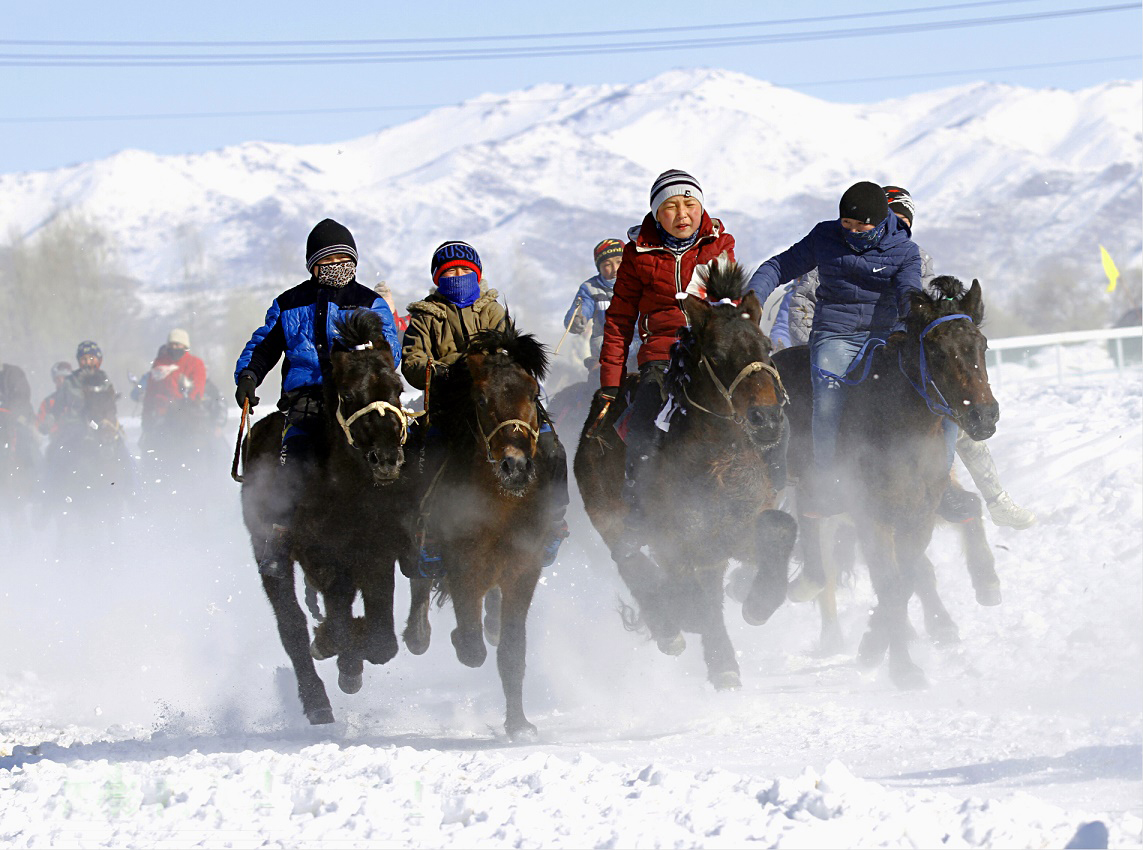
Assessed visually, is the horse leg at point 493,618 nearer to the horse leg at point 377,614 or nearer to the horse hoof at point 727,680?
the horse leg at point 377,614

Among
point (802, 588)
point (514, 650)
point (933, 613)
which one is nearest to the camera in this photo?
point (514, 650)

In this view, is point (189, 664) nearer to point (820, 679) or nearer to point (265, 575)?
point (265, 575)

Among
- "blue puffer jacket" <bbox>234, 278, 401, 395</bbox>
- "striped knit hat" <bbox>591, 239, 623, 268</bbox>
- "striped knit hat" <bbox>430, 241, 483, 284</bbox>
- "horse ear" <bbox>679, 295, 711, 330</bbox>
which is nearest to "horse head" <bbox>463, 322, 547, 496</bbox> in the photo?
"blue puffer jacket" <bbox>234, 278, 401, 395</bbox>

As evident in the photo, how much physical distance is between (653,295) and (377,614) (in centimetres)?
248

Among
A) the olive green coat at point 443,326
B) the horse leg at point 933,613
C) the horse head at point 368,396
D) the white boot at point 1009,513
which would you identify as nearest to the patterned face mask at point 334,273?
the olive green coat at point 443,326

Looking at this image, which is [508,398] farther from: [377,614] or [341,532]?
[377,614]

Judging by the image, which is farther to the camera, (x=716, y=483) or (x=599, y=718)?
(x=599, y=718)

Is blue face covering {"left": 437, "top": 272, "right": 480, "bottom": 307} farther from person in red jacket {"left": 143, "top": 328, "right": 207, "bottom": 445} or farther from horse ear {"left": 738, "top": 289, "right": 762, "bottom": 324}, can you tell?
person in red jacket {"left": 143, "top": 328, "right": 207, "bottom": 445}

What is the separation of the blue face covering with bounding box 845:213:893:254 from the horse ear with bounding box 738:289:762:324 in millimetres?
1429

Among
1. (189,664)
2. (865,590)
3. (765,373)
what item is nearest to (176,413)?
(189,664)

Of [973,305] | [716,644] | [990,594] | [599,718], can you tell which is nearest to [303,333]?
[599,718]

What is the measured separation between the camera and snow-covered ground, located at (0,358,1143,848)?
17.4 ft

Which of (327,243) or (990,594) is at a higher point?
(327,243)

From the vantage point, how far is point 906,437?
892 cm
